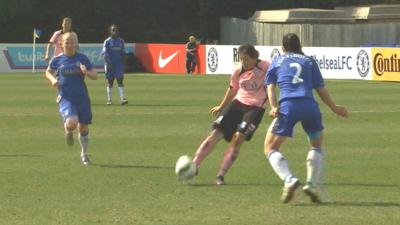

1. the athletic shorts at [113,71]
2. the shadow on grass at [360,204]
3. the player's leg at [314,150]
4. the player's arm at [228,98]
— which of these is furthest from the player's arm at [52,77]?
the athletic shorts at [113,71]

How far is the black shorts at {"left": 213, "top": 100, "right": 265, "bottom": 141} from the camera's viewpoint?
39.4 ft

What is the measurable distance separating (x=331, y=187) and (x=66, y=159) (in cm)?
453

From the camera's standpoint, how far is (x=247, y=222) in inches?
368

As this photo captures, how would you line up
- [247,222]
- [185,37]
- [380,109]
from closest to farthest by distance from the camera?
[247,222] < [380,109] < [185,37]

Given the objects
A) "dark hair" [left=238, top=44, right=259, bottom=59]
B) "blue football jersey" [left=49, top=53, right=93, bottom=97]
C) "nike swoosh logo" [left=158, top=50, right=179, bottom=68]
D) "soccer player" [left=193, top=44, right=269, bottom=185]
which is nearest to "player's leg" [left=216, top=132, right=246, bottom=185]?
"soccer player" [left=193, top=44, right=269, bottom=185]

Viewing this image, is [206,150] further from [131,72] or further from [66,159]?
[131,72]

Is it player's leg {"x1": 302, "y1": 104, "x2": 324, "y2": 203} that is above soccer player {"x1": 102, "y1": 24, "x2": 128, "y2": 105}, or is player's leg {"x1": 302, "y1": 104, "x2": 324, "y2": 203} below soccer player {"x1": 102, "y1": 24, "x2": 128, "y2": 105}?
above

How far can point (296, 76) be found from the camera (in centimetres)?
1038

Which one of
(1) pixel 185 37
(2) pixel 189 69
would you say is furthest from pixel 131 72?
(1) pixel 185 37

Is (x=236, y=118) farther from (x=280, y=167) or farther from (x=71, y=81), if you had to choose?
(x=71, y=81)

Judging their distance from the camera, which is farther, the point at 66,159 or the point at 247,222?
the point at 66,159

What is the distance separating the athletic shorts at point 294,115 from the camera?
1035 cm

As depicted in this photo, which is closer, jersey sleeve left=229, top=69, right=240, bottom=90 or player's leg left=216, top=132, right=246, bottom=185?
player's leg left=216, top=132, right=246, bottom=185

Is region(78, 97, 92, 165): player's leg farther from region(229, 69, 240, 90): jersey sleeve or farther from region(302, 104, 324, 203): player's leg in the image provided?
region(302, 104, 324, 203): player's leg
